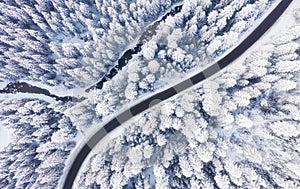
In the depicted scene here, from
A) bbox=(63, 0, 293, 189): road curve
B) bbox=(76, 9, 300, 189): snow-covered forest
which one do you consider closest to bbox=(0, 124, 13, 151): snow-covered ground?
bbox=(63, 0, 293, 189): road curve

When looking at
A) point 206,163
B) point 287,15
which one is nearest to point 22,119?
point 206,163

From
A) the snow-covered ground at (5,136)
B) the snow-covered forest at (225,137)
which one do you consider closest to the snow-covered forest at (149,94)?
the snow-covered forest at (225,137)

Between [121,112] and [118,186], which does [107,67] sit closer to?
[121,112]

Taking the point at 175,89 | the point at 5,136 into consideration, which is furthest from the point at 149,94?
the point at 5,136

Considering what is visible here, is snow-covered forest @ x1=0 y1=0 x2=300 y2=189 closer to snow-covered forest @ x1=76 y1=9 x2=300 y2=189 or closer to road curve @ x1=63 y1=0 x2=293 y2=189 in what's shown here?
snow-covered forest @ x1=76 y1=9 x2=300 y2=189

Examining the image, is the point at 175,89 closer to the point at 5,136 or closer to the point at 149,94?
the point at 149,94

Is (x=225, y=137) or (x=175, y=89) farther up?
(x=175, y=89)
